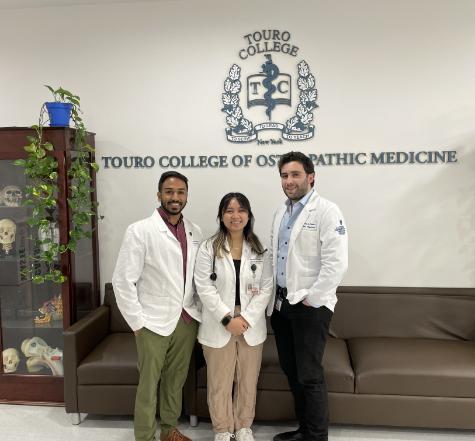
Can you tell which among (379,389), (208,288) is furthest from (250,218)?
(379,389)

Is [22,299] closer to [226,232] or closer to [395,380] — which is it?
[226,232]

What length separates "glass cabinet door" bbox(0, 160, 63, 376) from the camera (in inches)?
127

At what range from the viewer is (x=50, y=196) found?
9.70ft

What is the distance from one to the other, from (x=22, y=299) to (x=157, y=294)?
1.38m

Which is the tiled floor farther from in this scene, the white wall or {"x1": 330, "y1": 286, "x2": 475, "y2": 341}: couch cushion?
the white wall

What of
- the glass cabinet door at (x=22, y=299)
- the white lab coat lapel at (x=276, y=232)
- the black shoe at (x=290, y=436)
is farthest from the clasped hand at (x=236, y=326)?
the glass cabinet door at (x=22, y=299)

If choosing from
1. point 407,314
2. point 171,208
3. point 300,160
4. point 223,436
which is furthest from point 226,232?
point 407,314

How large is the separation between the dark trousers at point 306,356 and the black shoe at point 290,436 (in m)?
0.07

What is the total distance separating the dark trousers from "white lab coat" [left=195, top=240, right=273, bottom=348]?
0.14 metres

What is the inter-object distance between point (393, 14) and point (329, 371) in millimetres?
2530

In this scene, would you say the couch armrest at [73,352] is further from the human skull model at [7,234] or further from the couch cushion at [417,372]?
the couch cushion at [417,372]

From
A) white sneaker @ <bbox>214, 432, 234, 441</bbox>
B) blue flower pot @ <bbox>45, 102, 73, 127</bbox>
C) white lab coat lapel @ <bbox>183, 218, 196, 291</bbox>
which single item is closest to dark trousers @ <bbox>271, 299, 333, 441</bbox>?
white sneaker @ <bbox>214, 432, 234, 441</bbox>

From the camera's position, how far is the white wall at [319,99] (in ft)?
10.8

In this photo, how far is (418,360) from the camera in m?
2.80
